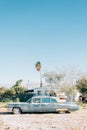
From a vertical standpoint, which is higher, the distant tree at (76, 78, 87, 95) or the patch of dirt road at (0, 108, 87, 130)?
the distant tree at (76, 78, 87, 95)

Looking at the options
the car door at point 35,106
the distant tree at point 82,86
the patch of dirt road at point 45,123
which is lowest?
the patch of dirt road at point 45,123

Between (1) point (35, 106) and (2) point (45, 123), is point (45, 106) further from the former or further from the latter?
(2) point (45, 123)

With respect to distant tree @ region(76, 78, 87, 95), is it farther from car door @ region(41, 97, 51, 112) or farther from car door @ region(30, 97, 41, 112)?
car door @ region(30, 97, 41, 112)

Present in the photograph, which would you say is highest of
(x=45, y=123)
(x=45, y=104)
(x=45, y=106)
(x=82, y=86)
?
(x=82, y=86)

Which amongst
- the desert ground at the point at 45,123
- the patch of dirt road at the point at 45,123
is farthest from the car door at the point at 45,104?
the patch of dirt road at the point at 45,123

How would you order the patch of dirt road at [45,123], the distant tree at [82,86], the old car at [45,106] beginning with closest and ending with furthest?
the patch of dirt road at [45,123] → the old car at [45,106] → the distant tree at [82,86]

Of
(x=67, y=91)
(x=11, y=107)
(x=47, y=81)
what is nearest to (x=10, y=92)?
(x=47, y=81)

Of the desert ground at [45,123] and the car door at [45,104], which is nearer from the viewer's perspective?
the desert ground at [45,123]

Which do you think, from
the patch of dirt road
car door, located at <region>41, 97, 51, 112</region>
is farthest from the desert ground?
car door, located at <region>41, 97, 51, 112</region>

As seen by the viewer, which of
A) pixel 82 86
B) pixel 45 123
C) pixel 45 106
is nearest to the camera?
pixel 45 123

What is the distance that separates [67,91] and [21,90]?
1459 cm

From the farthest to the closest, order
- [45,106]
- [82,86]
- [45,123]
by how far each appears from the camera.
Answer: [82,86] < [45,106] < [45,123]

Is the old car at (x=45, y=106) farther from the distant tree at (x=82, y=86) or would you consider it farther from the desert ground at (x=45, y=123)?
the distant tree at (x=82, y=86)

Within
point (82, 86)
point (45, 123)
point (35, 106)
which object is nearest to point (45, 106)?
point (35, 106)
